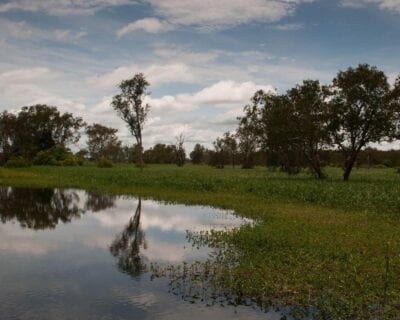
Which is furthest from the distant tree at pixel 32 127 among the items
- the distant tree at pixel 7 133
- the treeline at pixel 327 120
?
the treeline at pixel 327 120

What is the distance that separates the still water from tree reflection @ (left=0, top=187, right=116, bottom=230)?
0.06 m

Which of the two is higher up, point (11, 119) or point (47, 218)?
point (11, 119)

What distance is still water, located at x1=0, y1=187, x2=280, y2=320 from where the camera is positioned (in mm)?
9867

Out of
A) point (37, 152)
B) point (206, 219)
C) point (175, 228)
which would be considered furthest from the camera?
point (37, 152)

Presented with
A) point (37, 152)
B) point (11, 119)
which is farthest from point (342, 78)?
point (11, 119)

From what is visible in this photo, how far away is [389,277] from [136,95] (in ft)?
191

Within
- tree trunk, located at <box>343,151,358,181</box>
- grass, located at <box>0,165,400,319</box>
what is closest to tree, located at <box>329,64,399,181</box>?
tree trunk, located at <box>343,151,358,181</box>

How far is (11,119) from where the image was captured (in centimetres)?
11738

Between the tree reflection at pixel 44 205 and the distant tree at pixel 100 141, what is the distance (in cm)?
10912

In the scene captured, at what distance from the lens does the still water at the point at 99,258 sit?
32.4 ft

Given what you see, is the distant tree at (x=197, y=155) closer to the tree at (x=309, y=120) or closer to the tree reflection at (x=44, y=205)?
the tree at (x=309, y=120)

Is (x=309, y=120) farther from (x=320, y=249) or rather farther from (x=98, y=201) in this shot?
(x=320, y=249)

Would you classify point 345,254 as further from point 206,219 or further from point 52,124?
point 52,124

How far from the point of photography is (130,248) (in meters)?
16.4
